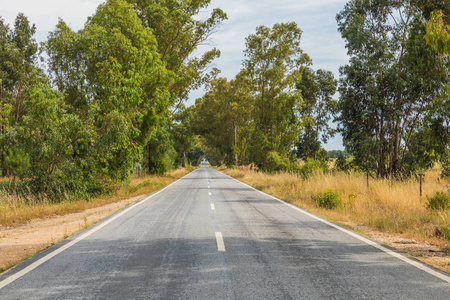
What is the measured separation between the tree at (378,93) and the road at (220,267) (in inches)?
659

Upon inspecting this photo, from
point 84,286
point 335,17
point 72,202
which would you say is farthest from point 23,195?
point 335,17

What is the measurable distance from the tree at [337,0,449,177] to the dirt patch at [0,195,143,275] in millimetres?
18500

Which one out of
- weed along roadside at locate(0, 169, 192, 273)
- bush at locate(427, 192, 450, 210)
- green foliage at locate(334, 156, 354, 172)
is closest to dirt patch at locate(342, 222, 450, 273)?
bush at locate(427, 192, 450, 210)

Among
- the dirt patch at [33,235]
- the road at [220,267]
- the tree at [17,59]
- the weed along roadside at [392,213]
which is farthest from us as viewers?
the tree at [17,59]

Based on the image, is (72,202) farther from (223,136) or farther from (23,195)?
(223,136)

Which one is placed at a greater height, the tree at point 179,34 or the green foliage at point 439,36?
the tree at point 179,34

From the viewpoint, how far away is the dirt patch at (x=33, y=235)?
663 cm

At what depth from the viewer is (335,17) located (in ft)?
86.1

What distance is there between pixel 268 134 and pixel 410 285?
3171 centimetres

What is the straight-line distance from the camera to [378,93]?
23312 mm

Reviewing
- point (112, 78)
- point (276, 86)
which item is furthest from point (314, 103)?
point (112, 78)

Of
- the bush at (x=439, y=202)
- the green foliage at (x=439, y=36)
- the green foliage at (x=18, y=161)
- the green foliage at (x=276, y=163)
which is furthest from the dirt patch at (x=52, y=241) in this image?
the green foliage at (x=276, y=163)

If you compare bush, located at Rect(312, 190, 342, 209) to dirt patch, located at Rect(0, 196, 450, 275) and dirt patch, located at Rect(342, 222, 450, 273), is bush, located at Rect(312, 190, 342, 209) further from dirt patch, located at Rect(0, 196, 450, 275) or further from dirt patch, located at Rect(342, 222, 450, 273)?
dirt patch, located at Rect(342, 222, 450, 273)

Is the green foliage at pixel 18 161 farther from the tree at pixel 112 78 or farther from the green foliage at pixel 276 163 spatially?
the green foliage at pixel 276 163
